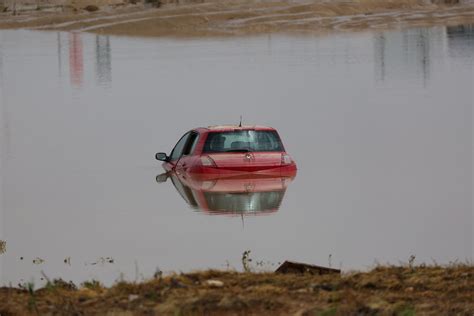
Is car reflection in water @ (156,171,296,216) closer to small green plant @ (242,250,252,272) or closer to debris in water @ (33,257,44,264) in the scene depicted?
debris in water @ (33,257,44,264)

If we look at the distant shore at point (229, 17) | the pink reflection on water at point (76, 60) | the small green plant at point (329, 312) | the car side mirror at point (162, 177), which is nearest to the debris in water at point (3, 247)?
the small green plant at point (329, 312)

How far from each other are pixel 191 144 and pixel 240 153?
2331 millimetres

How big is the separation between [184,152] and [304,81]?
89.9 ft

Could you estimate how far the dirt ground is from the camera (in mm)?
11750

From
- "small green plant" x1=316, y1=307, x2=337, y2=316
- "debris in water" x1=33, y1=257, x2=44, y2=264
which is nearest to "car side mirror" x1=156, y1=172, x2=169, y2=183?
"debris in water" x1=33, y1=257, x2=44, y2=264

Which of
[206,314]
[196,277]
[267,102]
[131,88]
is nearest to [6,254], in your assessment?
[196,277]

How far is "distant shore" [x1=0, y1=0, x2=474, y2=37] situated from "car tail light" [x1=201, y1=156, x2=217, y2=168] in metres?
67.8

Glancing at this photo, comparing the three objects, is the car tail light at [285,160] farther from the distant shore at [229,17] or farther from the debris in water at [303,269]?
the distant shore at [229,17]

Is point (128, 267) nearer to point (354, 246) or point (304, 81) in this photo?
point (354, 246)

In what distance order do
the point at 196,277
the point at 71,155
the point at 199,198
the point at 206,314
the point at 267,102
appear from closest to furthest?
the point at 206,314, the point at 196,277, the point at 199,198, the point at 71,155, the point at 267,102

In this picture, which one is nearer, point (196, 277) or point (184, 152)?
point (196, 277)

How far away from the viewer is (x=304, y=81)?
57812mm

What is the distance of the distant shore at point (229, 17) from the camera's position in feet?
328

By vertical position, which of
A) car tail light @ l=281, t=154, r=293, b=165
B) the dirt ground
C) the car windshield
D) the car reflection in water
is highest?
the dirt ground
